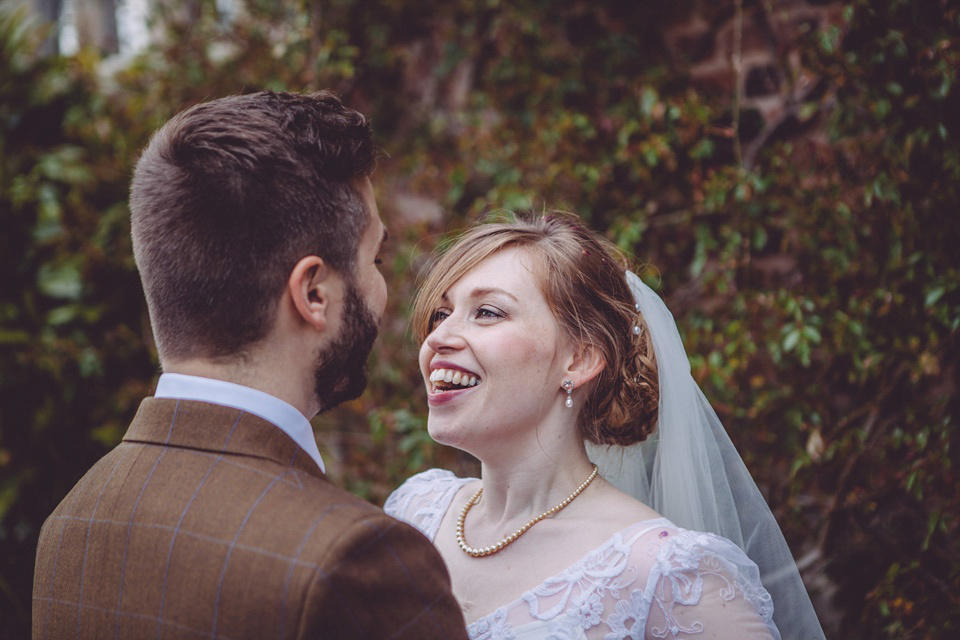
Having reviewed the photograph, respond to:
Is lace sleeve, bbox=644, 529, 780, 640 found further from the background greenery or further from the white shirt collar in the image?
the background greenery

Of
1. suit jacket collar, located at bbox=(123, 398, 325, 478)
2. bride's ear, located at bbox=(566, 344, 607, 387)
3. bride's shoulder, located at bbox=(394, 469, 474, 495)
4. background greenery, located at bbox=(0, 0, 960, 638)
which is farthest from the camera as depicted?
background greenery, located at bbox=(0, 0, 960, 638)

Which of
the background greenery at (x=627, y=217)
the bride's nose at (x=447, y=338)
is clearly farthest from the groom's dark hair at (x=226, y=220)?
the background greenery at (x=627, y=217)

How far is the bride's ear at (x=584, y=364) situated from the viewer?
202cm

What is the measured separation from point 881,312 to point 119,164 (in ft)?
13.1

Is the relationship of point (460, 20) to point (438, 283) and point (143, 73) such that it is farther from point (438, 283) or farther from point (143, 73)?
point (438, 283)

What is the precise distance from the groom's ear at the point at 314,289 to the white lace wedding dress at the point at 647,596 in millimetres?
863

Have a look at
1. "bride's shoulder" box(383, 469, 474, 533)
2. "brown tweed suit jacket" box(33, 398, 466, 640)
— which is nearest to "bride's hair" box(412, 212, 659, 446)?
"bride's shoulder" box(383, 469, 474, 533)

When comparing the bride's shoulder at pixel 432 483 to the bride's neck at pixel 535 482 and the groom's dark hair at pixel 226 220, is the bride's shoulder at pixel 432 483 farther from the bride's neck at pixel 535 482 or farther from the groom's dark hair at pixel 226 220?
the groom's dark hair at pixel 226 220

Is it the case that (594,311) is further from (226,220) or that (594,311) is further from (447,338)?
(226,220)

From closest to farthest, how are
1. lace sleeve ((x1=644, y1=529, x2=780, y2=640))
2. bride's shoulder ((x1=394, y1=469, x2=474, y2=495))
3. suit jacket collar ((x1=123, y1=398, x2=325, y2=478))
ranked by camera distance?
suit jacket collar ((x1=123, y1=398, x2=325, y2=478)) < lace sleeve ((x1=644, y1=529, x2=780, y2=640)) < bride's shoulder ((x1=394, y1=469, x2=474, y2=495))

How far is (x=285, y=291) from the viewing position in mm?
1262

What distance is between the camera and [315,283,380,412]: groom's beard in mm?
1321

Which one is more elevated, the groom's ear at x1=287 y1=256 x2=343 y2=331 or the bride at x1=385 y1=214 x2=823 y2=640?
the groom's ear at x1=287 y1=256 x2=343 y2=331

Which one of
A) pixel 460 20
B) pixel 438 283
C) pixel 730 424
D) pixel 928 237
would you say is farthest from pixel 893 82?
pixel 460 20
